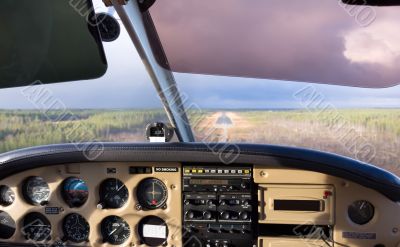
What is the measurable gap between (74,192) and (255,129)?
4.27 ft

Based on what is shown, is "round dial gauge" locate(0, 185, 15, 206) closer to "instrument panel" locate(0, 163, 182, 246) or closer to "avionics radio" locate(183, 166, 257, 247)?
"instrument panel" locate(0, 163, 182, 246)

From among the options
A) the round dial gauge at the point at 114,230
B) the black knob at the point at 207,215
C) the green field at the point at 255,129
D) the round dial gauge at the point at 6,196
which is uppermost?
the green field at the point at 255,129

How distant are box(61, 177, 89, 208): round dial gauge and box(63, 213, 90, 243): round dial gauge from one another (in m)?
0.09

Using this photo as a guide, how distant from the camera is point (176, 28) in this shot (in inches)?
119

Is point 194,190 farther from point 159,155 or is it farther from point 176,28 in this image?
point 176,28

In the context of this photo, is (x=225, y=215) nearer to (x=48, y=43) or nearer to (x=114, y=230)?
(x=114, y=230)

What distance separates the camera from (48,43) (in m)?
2.24

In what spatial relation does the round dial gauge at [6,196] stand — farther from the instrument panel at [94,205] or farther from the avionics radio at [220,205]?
the avionics radio at [220,205]

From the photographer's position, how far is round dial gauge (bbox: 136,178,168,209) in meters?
2.91

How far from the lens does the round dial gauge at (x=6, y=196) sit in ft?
10.1

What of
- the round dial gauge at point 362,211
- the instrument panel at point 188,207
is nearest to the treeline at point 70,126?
the instrument panel at point 188,207

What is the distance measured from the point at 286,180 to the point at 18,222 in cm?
183

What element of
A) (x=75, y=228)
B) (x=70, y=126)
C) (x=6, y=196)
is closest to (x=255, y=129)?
(x=70, y=126)

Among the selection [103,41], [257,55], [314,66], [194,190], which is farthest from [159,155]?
[314,66]
